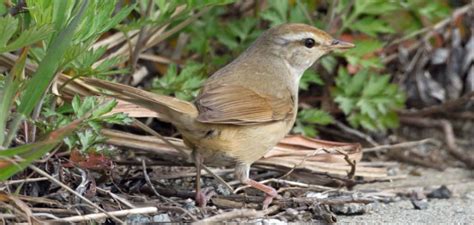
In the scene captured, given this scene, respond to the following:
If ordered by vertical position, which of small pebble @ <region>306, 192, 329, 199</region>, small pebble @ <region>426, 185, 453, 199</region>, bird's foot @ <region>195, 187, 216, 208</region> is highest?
bird's foot @ <region>195, 187, 216, 208</region>

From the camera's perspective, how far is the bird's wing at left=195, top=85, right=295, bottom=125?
13.3 feet

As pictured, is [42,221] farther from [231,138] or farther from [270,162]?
[270,162]

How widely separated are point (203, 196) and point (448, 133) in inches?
91.9

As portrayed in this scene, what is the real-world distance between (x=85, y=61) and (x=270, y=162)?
1.28m

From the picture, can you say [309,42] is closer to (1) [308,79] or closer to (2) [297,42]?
(2) [297,42]

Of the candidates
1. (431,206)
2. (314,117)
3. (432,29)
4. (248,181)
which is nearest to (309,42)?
(314,117)

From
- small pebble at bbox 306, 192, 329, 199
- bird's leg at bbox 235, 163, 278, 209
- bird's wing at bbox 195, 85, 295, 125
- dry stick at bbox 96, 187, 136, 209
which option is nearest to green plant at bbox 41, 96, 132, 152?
dry stick at bbox 96, 187, 136, 209

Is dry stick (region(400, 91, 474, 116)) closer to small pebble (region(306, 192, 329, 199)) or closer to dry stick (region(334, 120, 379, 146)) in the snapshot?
dry stick (region(334, 120, 379, 146))

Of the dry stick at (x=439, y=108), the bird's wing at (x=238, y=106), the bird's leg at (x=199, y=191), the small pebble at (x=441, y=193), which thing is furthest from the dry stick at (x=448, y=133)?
the bird's leg at (x=199, y=191)

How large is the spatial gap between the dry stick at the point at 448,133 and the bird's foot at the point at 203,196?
6.56 ft

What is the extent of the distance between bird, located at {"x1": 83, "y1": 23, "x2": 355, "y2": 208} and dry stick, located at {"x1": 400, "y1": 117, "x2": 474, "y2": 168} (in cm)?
114

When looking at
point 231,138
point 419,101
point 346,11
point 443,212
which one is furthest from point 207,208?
point 419,101

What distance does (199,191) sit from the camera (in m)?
4.06

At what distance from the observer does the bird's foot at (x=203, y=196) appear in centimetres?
397
